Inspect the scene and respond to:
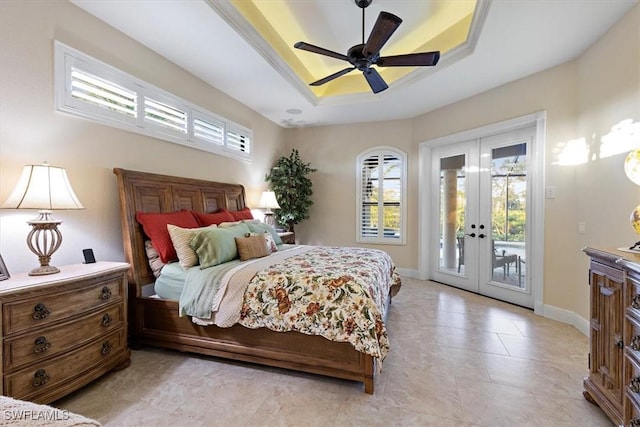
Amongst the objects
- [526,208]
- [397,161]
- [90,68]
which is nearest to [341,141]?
[397,161]

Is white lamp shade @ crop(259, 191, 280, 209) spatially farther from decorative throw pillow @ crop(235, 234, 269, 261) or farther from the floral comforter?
the floral comforter

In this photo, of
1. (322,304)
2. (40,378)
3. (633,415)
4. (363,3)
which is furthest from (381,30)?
(40,378)

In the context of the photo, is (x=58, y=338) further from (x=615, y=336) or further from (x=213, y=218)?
(x=615, y=336)

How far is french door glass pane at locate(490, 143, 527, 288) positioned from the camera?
393 cm

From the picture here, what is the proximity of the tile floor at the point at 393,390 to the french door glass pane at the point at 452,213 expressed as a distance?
6.27 feet

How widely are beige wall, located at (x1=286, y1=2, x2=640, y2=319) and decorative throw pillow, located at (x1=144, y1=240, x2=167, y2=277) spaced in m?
4.04

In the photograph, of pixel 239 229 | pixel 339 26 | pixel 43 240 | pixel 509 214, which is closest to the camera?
pixel 43 240

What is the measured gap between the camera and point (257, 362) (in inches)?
94.6

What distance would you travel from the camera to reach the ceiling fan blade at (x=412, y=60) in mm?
2527

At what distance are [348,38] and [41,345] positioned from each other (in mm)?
3919

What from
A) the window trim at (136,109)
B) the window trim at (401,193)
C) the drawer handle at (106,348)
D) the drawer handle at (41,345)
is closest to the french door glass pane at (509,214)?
the window trim at (401,193)

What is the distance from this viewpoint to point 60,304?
1.90 metres

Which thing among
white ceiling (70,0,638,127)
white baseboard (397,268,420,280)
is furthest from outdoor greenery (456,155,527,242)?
white baseboard (397,268,420,280)

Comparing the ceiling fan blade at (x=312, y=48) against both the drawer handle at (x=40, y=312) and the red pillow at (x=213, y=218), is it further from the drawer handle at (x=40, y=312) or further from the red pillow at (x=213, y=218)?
the drawer handle at (x=40, y=312)
